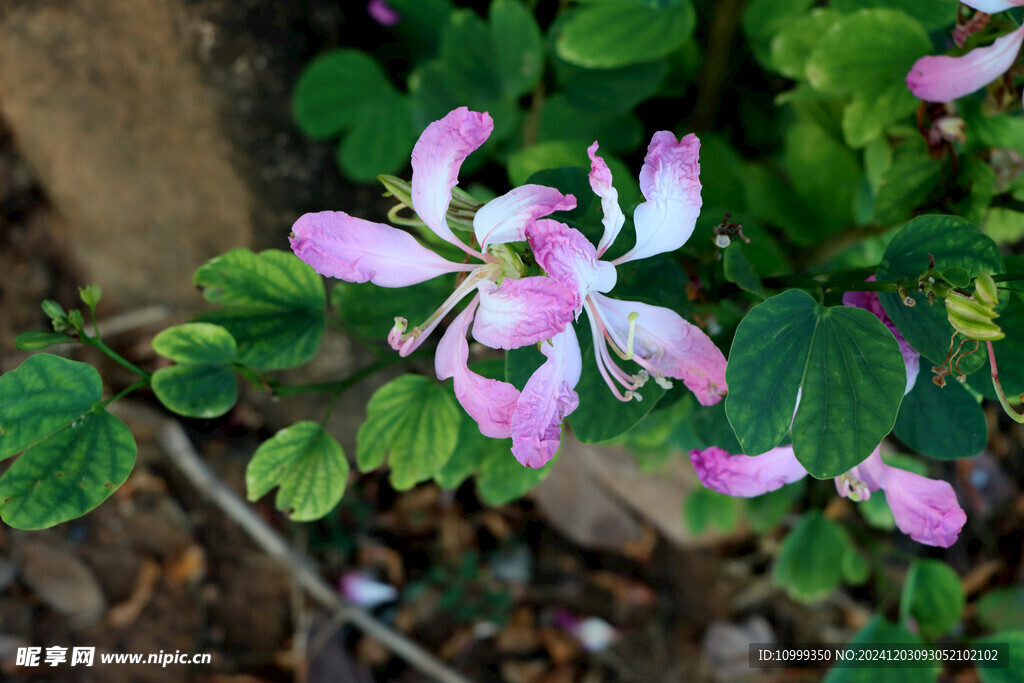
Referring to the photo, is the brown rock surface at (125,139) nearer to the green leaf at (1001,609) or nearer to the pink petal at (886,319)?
the pink petal at (886,319)

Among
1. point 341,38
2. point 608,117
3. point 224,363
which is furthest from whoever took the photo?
point 341,38

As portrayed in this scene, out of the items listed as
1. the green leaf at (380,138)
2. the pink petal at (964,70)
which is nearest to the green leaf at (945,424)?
the pink petal at (964,70)

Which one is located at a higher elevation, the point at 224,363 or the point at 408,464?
the point at 224,363

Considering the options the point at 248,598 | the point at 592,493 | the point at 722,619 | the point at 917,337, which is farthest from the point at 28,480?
the point at 722,619

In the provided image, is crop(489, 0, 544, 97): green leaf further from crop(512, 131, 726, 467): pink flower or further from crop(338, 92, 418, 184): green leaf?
crop(512, 131, 726, 467): pink flower

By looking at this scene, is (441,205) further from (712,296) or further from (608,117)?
(608,117)

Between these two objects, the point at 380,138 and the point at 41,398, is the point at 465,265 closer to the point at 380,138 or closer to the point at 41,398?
the point at 41,398

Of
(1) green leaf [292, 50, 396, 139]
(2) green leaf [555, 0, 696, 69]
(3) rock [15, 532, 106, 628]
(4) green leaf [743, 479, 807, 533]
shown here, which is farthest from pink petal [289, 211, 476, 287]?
(3) rock [15, 532, 106, 628]
